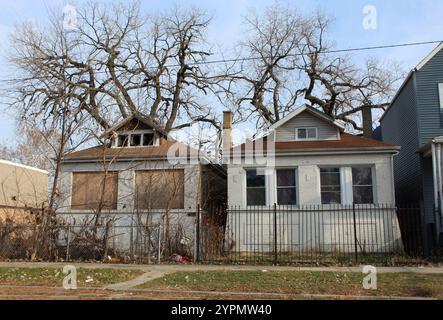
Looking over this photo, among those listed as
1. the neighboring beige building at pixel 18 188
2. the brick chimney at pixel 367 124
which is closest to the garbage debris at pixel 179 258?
the neighboring beige building at pixel 18 188

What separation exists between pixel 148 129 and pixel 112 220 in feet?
19.1

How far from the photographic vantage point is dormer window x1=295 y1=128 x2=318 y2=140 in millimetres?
21391

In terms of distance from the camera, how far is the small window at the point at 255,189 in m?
20.0

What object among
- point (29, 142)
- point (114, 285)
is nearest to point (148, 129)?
point (114, 285)

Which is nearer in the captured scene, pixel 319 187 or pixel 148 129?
pixel 319 187

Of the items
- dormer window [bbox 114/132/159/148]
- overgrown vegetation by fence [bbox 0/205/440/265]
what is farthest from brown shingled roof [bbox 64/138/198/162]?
overgrown vegetation by fence [bbox 0/205/440/265]

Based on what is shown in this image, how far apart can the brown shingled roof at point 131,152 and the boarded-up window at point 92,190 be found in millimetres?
798

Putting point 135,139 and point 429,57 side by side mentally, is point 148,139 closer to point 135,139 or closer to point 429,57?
point 135,139

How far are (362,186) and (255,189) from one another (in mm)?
4514

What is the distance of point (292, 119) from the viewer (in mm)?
21656

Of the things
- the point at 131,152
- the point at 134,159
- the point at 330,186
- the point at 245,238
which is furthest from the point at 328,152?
the point at 131,152

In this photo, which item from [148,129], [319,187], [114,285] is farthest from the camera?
[148,129]

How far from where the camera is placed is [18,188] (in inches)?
1030

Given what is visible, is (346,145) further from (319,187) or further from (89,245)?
(89,245)
